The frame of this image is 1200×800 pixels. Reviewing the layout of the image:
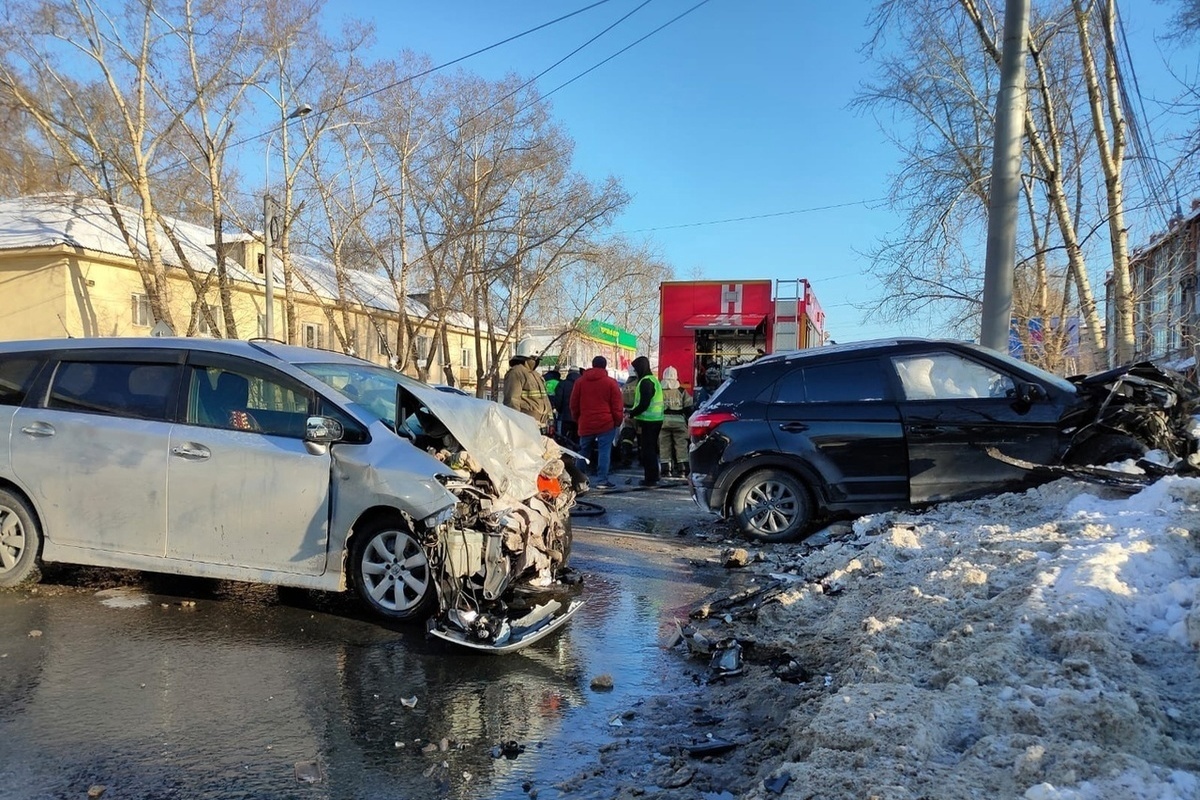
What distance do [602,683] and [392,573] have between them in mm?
1580

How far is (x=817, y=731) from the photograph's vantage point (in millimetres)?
3023

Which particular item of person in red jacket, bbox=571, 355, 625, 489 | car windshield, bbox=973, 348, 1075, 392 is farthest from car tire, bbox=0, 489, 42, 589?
car windshield, bbox=973, 348, 1075, 392

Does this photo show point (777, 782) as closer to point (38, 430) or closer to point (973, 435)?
point (973, 435)

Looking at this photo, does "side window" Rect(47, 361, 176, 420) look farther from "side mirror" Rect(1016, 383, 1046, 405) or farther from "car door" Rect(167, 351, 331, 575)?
"side mirror" Rect(1016, 383, 1046, 405)

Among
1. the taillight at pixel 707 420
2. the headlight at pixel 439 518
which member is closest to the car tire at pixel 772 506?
the taillight at pixel 707 420

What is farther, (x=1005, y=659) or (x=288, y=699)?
(x=288, y=699)

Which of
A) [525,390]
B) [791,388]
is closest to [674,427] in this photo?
[525,390]

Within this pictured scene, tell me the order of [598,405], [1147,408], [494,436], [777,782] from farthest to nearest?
[598,405]
[1147,408]
[494,436]
[777,782]

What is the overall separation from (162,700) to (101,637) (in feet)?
3.98

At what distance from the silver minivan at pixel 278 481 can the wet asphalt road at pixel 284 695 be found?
0.30 meters

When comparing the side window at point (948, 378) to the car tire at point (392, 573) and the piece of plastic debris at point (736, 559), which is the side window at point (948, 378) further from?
the car tire at point (392, 573)

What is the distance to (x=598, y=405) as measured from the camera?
461 inches

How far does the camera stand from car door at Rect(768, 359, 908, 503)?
23.4 ft

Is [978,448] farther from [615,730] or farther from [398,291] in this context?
[398,291]
